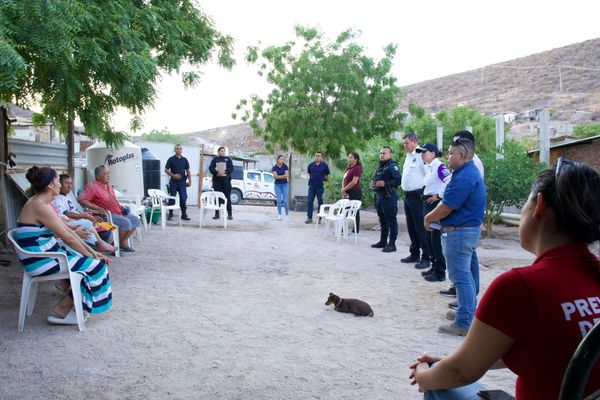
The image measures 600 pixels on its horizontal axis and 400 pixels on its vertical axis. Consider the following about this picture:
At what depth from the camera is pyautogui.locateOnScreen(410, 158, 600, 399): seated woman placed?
4.90 ft

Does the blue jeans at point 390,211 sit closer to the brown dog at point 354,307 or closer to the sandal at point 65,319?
the brown dog at point 354,307

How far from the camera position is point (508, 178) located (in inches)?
446

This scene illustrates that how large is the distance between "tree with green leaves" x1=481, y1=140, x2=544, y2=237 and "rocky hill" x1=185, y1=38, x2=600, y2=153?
141 ft

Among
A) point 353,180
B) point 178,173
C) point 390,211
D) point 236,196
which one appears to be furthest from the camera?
point 236,196

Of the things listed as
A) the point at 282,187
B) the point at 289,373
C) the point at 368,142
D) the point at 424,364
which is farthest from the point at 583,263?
the point at 368,142

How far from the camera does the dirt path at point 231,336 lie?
350cm

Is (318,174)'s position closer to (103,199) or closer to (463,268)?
(103,199)

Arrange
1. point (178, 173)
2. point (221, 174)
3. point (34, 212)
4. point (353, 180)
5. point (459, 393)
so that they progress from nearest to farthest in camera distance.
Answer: point (459, 393) < point (34, 212) < point (353, 180) < point (178, 173) < point (221, 174)

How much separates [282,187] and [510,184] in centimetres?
605

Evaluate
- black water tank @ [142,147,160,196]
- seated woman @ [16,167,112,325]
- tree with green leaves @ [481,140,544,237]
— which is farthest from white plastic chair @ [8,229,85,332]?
black water tank @ [142,147,160,196]

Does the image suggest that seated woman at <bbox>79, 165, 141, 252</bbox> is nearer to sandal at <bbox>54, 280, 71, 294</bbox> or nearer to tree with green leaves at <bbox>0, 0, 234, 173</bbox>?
tree with green leaves at <bbox>0, 0, 234, 173</bbox>

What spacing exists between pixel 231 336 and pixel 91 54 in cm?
270

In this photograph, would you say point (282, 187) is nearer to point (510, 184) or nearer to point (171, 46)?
point (510, 184)

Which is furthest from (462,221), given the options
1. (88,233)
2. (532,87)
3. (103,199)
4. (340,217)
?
(532,87)
